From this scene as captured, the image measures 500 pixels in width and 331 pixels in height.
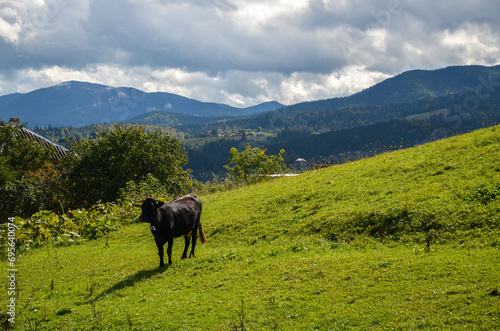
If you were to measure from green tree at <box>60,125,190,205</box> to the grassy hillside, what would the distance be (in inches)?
792

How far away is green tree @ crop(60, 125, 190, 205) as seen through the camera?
Result: 3897 centimetres

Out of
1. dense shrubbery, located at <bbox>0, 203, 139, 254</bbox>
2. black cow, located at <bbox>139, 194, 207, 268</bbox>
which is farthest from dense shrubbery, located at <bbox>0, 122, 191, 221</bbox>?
black cow, located at <bbox>139, 194, 207, 268</bbox>

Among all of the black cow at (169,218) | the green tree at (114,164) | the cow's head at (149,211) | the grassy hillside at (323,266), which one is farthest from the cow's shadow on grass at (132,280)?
the green tree at (114,164)

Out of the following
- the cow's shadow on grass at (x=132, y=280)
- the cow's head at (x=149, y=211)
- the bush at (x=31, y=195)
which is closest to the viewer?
the cow's shadow on grass at (x=132, y=280)

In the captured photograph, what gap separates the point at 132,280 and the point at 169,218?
8.37 feet

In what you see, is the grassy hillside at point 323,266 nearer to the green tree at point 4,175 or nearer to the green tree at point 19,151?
the green tree at point 4,175

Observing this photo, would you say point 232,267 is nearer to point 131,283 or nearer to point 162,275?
point 162,275

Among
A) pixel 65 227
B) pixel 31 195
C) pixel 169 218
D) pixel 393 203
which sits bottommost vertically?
pixel 65 227

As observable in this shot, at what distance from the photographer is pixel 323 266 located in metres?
10.8

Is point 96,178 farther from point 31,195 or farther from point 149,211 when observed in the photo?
point 149,211

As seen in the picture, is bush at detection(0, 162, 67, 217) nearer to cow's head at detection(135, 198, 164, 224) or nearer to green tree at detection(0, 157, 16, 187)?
green tree at detection(0, 157, 16, 187)

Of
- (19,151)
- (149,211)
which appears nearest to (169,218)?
(149,211)

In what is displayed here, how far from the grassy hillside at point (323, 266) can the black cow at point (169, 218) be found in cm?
106

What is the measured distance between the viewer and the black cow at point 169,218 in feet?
41.9
